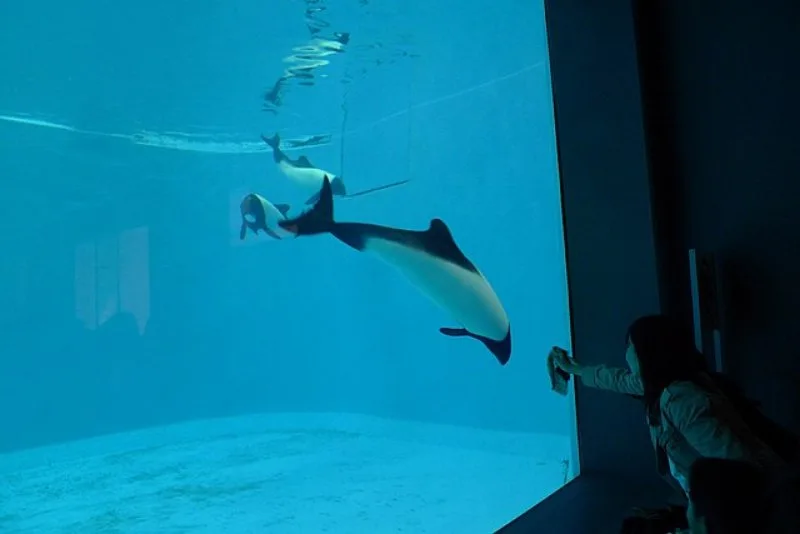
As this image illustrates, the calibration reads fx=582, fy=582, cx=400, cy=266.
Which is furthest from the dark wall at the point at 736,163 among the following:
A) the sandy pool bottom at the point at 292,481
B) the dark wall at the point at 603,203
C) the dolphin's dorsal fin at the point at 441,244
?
the dolphin's dorsal fin at the point at 441,244

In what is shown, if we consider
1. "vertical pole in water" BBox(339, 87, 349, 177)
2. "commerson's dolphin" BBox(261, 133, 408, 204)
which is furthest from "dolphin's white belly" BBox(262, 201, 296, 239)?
"vertical pole in water" BBox(339, 87, 349, 177)

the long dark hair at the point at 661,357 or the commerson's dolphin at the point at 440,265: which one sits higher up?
the commerson's dolphin at the point at 440,265

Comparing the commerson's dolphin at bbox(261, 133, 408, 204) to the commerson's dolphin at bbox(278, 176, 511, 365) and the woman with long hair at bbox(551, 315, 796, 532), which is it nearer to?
the commerson's dolphin at bbox(278, 176, 511, 365)

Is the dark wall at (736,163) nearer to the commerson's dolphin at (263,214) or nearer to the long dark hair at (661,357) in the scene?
the long dark hair at (661,357)

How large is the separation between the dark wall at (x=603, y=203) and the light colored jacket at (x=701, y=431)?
1.51 meters

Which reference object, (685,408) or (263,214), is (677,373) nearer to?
(685,408)

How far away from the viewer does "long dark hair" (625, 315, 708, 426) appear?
5.78 ft

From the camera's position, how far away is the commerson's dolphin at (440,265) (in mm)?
5637

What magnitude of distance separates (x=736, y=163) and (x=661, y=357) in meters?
1.60

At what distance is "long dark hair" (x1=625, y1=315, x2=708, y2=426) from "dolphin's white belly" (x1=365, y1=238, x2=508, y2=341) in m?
3.67

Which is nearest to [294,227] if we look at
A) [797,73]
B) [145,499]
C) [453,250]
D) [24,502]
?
[453,250]

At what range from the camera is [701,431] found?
5.03 ft

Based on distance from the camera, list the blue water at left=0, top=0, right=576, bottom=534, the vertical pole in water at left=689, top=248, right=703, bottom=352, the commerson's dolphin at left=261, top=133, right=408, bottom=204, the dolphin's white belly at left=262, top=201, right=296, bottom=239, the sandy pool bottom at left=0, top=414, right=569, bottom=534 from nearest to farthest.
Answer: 1. the vertical pole in water at left=689, top=248, right=703, bottom=352
2. the sandy pool bottom at left=0, top=414, right=569, bottom=534
3. the blue water at left=0, top=0, right=576, bottom=534
4. the dolphin's white belly at left=262, top=201, right=296, bottom=239
5. the commerson's dolphin at left=261, top=133, right=408, bottom=204

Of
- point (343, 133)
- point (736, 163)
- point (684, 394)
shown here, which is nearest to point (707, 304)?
point (736, 163)
